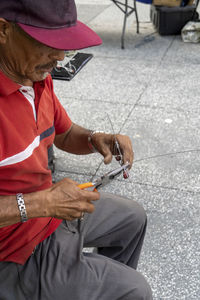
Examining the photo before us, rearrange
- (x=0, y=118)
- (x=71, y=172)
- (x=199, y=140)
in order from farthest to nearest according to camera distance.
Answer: (x=199, y=140) < (x=71, y=172) < (x=0, y=118)

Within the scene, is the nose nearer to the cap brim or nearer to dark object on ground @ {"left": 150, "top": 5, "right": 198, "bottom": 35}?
the cap brim

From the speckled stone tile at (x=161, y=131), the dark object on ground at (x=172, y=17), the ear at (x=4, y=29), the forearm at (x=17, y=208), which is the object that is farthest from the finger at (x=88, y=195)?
the dark object on ground at (x=172, y=17)

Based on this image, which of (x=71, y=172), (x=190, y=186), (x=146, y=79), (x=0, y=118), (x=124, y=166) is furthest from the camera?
(x=146, y=79)

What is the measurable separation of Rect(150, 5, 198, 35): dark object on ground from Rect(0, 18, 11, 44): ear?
534 cm

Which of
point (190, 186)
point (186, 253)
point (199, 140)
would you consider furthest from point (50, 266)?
point (199, 140)

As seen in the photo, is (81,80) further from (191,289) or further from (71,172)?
(191,289)

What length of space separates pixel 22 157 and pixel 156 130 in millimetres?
2550

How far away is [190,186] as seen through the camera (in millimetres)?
3205

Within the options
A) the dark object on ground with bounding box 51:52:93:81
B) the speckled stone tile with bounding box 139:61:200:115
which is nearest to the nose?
the dark object on ground with bounding box 51:52:93:81

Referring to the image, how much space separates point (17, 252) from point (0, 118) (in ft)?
1.72

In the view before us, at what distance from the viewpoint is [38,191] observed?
1545mm

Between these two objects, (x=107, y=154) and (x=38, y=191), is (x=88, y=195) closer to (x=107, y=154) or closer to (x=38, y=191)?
(x=38, y=191)

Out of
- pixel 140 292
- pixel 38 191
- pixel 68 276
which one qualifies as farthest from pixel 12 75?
pixel 140 292

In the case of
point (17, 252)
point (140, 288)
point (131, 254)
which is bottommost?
point (131, 254)
